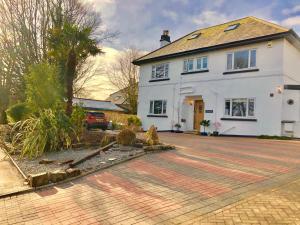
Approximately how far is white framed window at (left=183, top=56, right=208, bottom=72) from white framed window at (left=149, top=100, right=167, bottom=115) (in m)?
3.32

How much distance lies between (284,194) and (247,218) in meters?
1.56

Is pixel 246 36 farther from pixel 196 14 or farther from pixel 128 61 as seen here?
pixel 128 61

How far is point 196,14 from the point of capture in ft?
44.4

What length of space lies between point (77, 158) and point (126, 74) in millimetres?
37065

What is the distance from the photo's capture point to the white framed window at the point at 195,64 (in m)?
19.8

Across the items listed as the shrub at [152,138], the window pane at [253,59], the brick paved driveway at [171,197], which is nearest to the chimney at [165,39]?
the window pane at [253,59]

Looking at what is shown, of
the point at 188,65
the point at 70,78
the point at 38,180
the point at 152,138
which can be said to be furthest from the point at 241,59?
the point at 38,180

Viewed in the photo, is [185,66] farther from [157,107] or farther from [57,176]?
[57,176]

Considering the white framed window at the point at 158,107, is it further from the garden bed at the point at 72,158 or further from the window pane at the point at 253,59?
the garden bed at the point at 72,158

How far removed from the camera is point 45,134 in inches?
384

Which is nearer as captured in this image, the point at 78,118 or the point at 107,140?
the point at 107,140

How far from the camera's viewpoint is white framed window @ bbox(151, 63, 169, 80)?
22.5m

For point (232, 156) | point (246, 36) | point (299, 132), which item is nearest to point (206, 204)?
point (232, 156)

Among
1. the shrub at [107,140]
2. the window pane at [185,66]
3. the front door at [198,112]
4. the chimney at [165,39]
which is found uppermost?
the chimney at [165,39]
